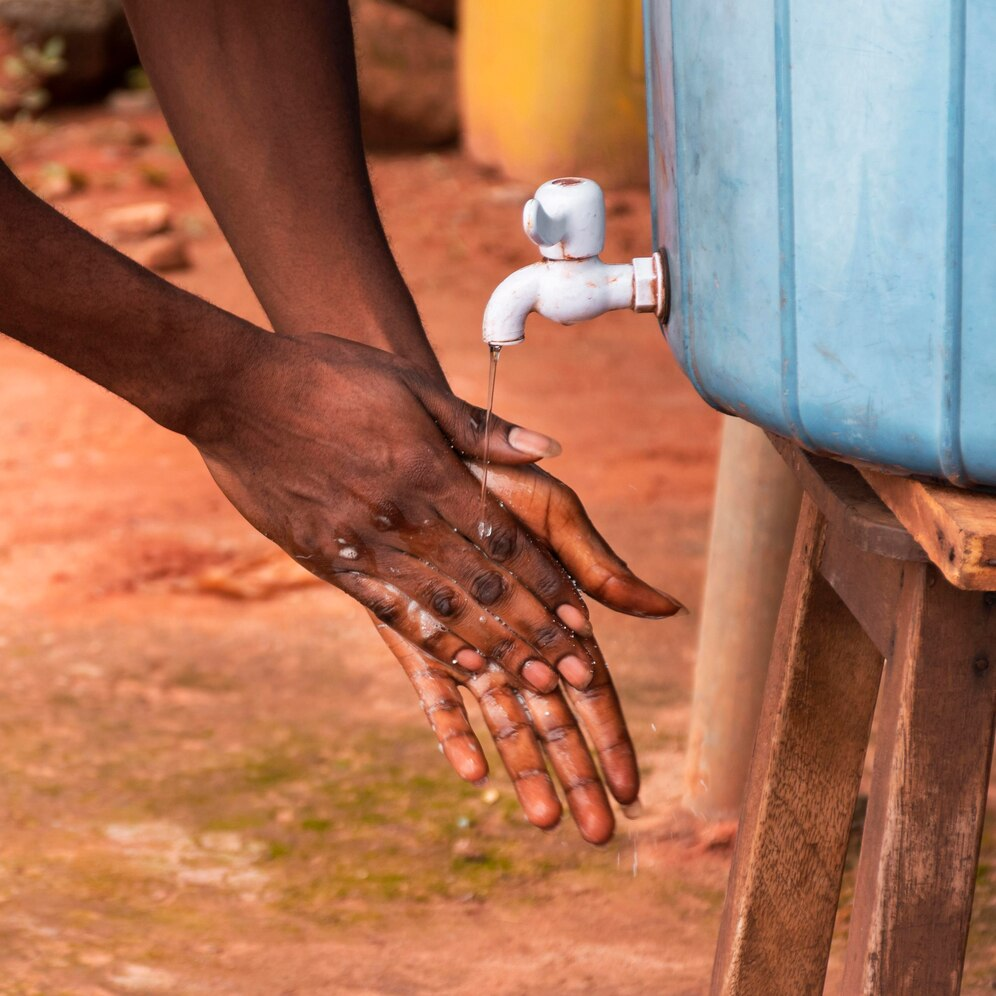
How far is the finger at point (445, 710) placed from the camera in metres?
1.36

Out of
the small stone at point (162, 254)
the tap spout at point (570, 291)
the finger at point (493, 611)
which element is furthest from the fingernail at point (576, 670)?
the small stone at point (162, 254)

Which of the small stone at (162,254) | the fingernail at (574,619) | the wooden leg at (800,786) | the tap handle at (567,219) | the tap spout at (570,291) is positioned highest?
the tap handle at (567,219)

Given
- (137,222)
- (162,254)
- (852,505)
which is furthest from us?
(137,222)

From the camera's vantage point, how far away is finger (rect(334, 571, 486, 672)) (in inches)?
55.5

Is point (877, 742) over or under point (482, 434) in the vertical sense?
under

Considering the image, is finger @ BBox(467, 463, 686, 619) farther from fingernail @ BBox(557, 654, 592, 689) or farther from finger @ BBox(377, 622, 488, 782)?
finger @ BBox(377, 622, 488, 782)

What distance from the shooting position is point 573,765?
4.51 feet

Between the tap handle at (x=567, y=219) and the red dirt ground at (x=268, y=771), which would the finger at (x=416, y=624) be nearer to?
the tap handle at (x=567, y=219)

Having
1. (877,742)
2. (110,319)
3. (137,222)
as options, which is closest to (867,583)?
(877,742)

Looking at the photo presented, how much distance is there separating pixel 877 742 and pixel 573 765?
30 cm

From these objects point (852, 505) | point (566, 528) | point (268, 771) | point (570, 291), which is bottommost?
point (268, 771)

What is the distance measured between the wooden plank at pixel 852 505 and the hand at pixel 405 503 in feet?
0.86

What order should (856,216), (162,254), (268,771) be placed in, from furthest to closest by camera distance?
(162,254)
(268,771)
(856,216)

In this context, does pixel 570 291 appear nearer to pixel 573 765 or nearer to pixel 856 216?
pixel 856 216
